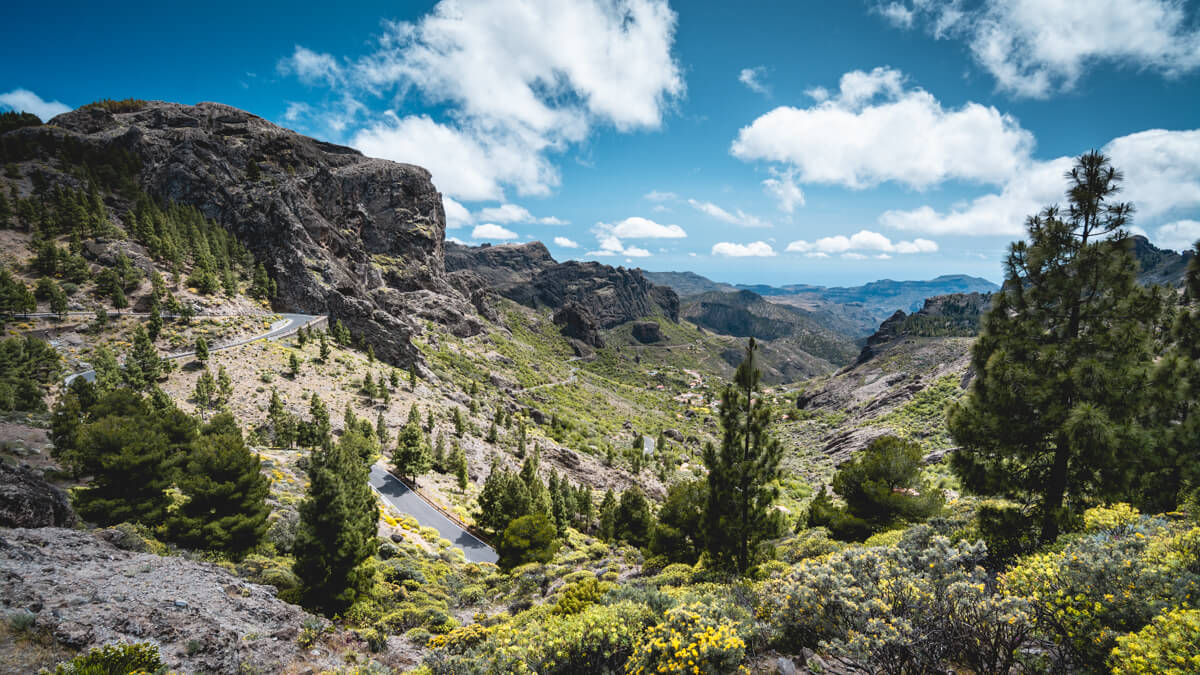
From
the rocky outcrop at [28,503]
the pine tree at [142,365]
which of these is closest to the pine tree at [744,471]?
the rocky outcrop at [28,503]

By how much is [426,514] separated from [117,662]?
30419 mm

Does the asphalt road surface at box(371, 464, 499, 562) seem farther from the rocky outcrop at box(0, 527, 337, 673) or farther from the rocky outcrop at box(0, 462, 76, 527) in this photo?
the rocky outcrop at box(0, 462, 76, 527)

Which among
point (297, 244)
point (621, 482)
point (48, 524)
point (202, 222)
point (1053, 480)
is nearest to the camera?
point (1053, 480)

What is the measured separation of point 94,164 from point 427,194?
3119 inches

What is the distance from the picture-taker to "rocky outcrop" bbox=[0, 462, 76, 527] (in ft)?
42.2

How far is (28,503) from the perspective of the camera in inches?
528

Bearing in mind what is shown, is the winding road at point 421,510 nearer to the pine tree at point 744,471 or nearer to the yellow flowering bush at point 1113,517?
the pine tree at point 744,471

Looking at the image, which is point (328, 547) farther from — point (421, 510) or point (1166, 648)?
point (421, 510)

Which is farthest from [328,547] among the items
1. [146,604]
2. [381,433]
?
[381,433]

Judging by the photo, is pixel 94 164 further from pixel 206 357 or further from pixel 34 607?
pixel 34 607

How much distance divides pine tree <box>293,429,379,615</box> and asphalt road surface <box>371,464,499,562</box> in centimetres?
1413

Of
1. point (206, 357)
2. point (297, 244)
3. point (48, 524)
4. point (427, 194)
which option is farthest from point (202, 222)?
point (48, 524)

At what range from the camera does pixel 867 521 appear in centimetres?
2072

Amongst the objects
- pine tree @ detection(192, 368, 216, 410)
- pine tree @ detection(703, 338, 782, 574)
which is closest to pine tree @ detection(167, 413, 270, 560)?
pine tree @ detection(703, 338, 782, 574)
